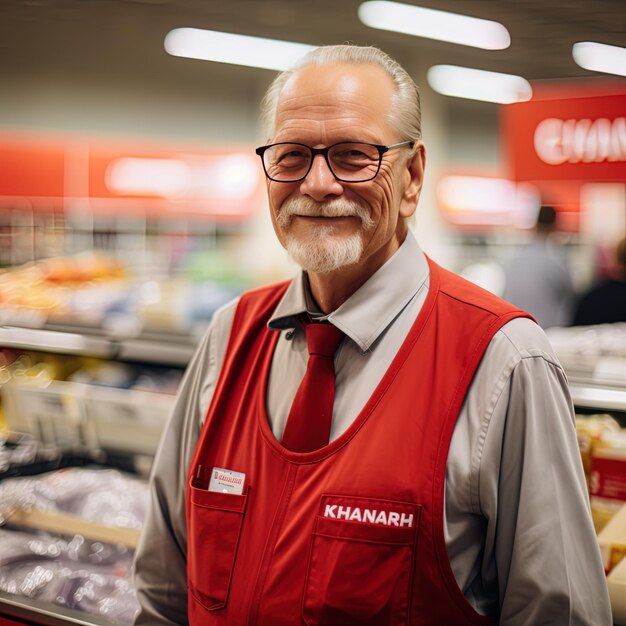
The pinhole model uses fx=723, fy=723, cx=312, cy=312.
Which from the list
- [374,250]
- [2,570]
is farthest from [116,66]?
[374,250]

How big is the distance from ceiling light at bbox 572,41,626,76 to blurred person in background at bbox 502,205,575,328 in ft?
3.30

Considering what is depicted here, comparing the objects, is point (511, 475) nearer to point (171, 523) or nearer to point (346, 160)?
point (346, 160)

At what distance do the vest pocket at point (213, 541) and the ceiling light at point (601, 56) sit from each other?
3993 millimetres

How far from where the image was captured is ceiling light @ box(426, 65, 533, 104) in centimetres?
681

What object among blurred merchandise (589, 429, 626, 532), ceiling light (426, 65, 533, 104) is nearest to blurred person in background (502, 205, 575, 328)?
ceiling light (426, 65, 533, 104)

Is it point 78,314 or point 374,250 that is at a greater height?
point 374,250

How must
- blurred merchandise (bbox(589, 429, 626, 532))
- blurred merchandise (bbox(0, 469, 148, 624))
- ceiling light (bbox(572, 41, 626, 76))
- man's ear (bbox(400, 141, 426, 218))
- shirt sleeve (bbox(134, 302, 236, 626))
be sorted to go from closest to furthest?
man's ear (bbox(400, 141, 426, 218)) → shirt sleeve (bbox(134, 302, 236, 626)) → blurred merchandise (bbox(589, 429, 626, 532)) → blurred merchandise (bbox(0, 469, 148, 624)) → ceiling light (bbox(572, 41, 626, 76))

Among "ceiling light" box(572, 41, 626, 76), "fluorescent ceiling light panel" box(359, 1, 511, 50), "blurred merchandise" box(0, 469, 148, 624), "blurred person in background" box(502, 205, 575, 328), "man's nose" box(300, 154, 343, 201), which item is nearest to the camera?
"man's nose" box(300, 154, 343, 201)

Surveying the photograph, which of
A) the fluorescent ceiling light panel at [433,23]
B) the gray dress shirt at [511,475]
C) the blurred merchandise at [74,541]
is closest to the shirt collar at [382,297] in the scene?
the gray dress shirt at [511,475]

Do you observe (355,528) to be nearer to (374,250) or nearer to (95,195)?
(374,250)

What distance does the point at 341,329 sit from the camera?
1.42 m

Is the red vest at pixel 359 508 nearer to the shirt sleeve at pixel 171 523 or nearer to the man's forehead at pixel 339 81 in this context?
the shirt sleeve at pixel 171 523

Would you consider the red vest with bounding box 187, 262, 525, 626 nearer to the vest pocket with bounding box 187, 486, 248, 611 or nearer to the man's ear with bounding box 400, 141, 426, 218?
the vest pocket with bounding box 187, 486, 248, 611

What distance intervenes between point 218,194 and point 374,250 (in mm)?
6370
